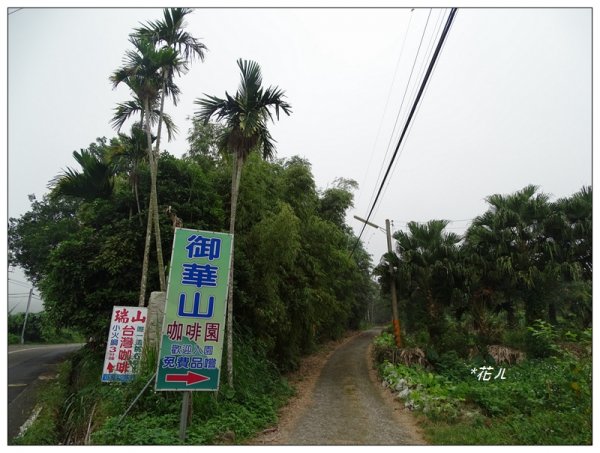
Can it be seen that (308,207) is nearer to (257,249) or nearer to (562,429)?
(257,249)

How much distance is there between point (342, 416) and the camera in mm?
6543

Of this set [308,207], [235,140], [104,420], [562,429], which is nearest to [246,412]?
[104,420]

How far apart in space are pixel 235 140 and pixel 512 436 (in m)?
6.82

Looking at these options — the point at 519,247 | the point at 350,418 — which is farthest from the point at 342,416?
the point at 519,247

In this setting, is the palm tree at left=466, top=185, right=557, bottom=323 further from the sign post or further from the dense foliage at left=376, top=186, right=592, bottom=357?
the sign post

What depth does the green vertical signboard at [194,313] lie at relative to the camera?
175 inches

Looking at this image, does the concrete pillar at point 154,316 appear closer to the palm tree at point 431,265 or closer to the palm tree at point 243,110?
the palm tree at point 243,110

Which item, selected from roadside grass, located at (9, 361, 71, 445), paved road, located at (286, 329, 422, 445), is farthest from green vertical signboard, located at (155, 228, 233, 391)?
roadside grass, located at (9, 361, 71, 445)

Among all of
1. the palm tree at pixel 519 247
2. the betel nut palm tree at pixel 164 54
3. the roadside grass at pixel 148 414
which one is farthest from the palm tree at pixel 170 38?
the palm tree at pixel 519 247

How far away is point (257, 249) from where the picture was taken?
8898 mm

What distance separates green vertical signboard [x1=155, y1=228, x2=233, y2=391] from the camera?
4.46 m

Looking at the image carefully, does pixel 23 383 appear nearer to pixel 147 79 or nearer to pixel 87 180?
pixel 87 180

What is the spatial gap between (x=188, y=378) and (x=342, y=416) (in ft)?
11.4

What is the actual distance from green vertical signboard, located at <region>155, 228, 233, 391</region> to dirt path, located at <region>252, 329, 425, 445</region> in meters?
1.54
